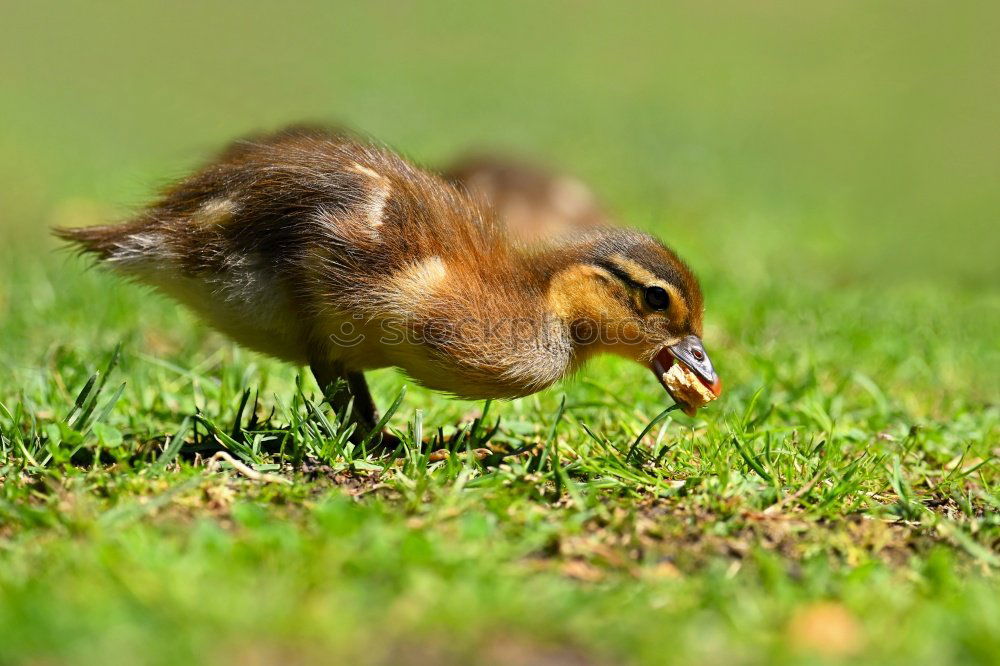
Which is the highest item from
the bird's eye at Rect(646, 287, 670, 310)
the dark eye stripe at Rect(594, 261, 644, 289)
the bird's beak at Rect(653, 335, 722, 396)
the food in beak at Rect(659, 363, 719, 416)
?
the dark eye stripe at Rect(594, 261, 644, 289)

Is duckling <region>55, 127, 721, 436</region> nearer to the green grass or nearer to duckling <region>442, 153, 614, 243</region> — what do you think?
the green grass

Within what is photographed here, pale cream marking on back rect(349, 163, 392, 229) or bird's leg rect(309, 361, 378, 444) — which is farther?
bird's leg rect(309, 361, 378, 444)

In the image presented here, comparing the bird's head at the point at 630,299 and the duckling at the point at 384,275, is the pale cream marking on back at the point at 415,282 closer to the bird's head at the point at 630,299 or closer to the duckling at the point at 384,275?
the duckling at the point at 384,275

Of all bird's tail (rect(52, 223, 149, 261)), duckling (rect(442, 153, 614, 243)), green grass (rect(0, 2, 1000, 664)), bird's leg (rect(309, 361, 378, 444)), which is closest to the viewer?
green grass (rect(0, 2, 1000, 664))

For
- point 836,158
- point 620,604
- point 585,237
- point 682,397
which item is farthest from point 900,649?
point 836,158

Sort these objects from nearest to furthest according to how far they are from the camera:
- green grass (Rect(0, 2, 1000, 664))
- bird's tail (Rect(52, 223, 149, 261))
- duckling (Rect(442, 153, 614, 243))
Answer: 1. green grass (Rect(0, 2, 1000, 664))
2. bird's tail (Rect(52, 223, 149, 261))
3. duckling (Rect(442, 153, 614, 243))

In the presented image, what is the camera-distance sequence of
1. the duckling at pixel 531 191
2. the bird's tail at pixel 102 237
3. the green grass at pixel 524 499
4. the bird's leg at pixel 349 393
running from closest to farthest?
1. the green grass at pixel 524 499
2. the bird's leg at pixel 349 393
3. the bird's tail at pixel 102 237
4. the duckling at pixel 531 191

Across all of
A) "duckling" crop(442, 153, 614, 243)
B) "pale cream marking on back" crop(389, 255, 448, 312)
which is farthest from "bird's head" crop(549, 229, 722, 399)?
"duckling" crop(442, 153, 614, 243)

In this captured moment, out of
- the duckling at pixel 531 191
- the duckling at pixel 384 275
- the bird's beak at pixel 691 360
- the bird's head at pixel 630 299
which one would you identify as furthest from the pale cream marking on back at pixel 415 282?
the duckling at pixel 531 191

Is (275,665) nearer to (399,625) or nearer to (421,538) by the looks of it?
(399,625)
